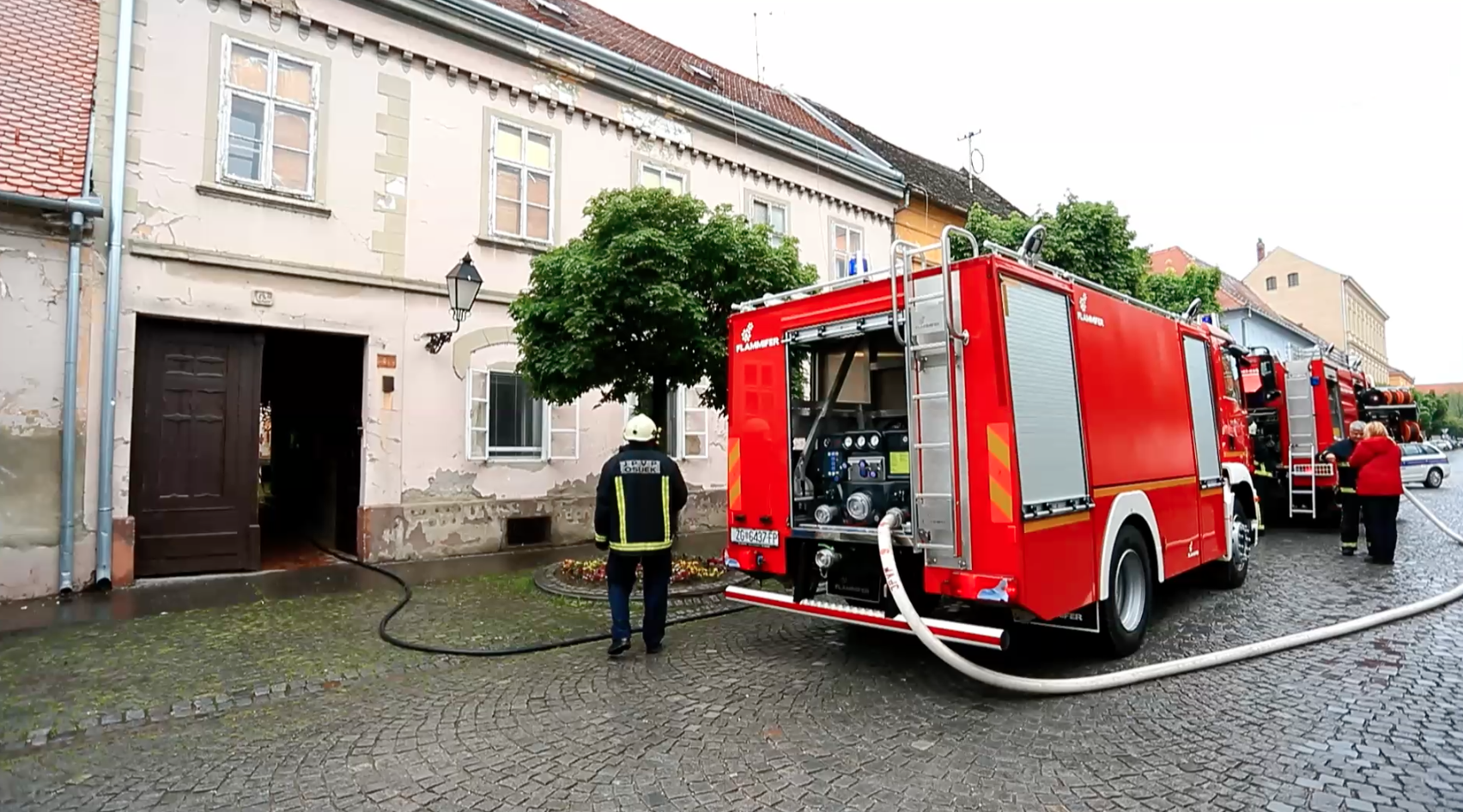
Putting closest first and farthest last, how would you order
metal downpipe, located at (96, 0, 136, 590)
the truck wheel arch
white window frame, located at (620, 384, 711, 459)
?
the truck wheel arch, metal downpipe, located at (96, 0, 136, 590), white window frame, located at (620, 384, 711, 459)

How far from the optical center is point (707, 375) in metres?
8.38

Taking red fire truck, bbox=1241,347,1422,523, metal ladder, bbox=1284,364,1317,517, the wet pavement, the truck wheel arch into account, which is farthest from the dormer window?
the truck wheel arch

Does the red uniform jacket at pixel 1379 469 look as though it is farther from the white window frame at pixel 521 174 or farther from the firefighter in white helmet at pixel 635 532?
the white window frame at pixel 521 174

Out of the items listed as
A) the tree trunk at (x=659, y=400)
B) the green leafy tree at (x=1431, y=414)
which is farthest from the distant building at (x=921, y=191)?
the green leafy tree at (x=1431, y=414)

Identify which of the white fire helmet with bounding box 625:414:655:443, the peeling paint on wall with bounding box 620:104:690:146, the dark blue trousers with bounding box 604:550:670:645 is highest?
the peeling paint on wall with bounding box 620:104:690:146

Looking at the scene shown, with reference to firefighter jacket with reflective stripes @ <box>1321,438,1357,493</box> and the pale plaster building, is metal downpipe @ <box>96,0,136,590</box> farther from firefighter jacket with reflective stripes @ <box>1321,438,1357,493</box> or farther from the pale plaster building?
firefighter jacket with reflective stripes @ <box>1321,438,1357,493</box>

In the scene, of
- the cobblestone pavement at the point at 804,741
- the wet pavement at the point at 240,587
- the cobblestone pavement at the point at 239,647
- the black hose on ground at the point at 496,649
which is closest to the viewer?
the cobblestone pavement at the point at 804,741

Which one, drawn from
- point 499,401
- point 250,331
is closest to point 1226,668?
point 499,401

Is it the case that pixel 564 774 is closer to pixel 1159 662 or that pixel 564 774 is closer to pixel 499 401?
pixel 1159 662

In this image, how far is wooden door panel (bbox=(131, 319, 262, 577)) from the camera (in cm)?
846

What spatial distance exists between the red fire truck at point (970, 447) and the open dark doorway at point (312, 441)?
21.3 ft

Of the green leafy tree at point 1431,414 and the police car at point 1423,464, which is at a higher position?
the green leafy tree at point 1431,414

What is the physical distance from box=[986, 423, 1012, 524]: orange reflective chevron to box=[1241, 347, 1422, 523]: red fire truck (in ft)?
33.2

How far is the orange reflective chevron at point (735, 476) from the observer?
6102mm
